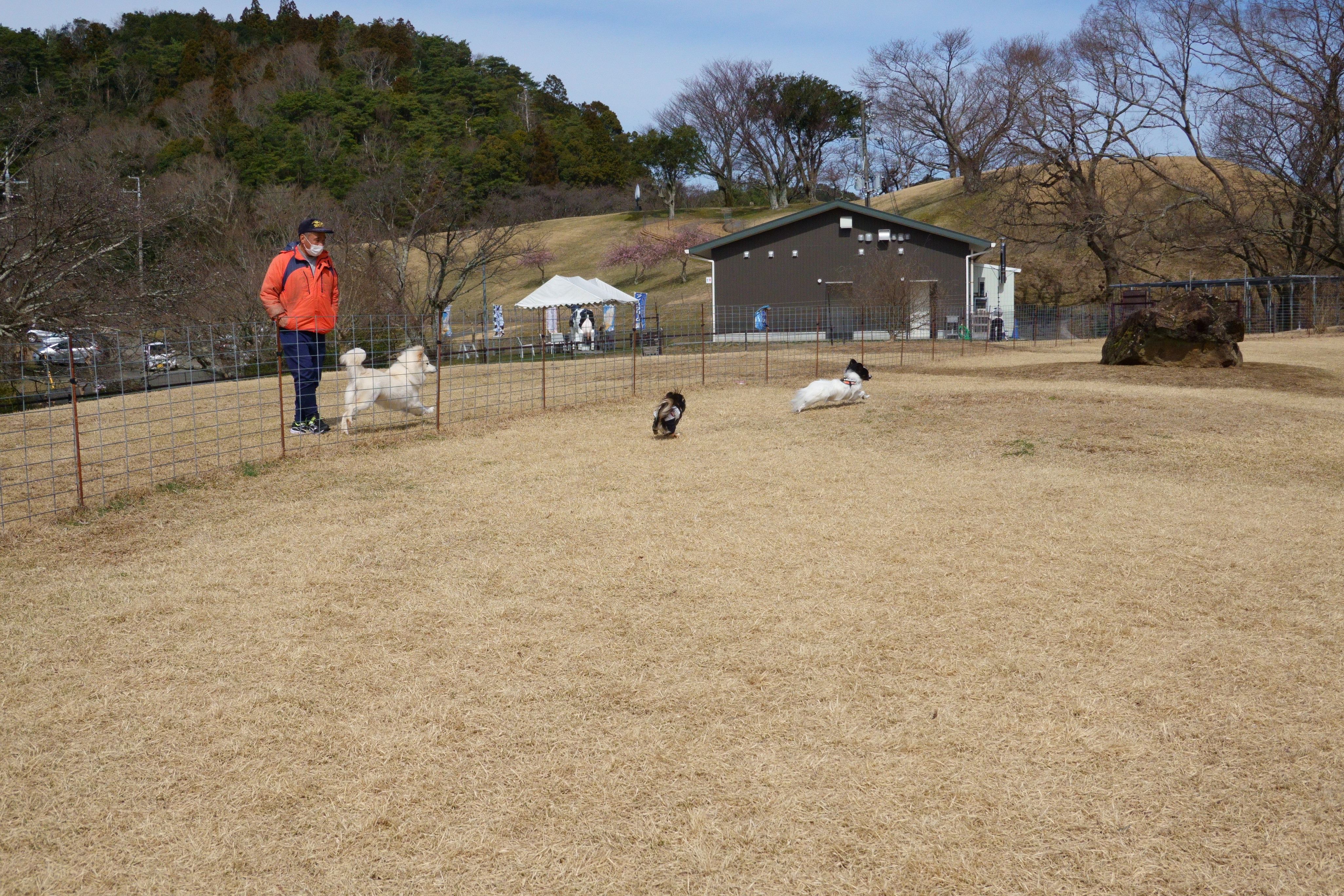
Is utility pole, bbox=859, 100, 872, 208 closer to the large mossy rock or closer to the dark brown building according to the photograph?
the dark brown building

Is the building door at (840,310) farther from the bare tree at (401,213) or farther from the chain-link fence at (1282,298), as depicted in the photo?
the bare tree at (401,213)

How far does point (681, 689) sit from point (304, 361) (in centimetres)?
651

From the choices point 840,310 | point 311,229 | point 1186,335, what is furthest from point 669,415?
→ point 840,310

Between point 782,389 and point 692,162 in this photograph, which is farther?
point 692,162

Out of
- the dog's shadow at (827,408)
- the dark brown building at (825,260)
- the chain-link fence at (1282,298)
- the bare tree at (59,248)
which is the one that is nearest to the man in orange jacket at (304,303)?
the dog's shadow at (827,408)

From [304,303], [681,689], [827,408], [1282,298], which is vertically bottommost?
[681,689]

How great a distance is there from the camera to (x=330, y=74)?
66312 mm

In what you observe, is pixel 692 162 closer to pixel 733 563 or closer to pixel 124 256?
pixel 124 256

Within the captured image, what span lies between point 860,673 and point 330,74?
71.6 metres

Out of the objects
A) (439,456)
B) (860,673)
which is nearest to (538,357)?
(439,456)

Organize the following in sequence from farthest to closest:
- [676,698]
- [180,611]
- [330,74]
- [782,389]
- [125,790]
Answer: [330,74], [782,389], [180,611], [676,698], [125,790]

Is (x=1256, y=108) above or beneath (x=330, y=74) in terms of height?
beneath

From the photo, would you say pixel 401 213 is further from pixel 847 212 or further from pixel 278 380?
pixel 278 380

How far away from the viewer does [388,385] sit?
942cm
